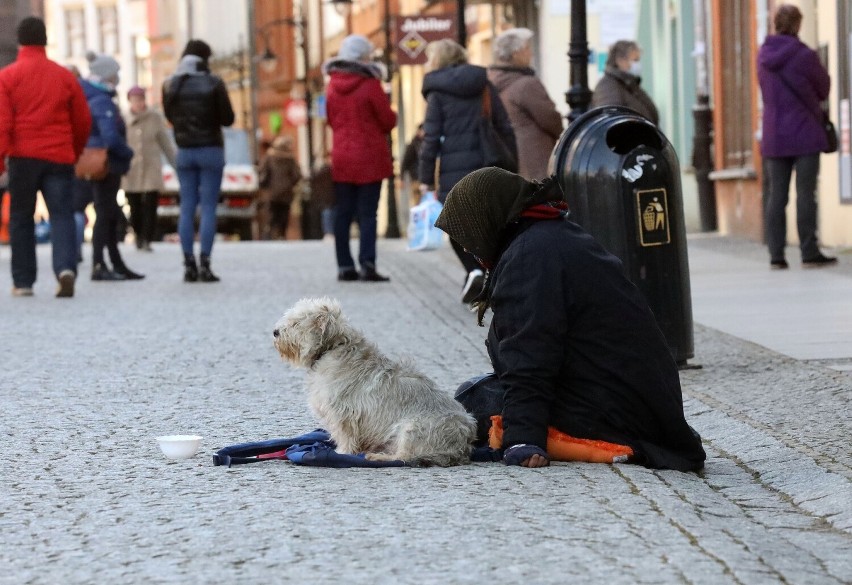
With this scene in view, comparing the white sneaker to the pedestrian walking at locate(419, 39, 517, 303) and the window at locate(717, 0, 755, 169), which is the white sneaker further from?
the window at locate(717, 0, 755, 169)

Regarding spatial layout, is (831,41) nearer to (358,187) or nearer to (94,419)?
(358,187)

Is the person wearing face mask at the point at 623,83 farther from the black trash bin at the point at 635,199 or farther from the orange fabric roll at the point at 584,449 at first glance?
the orange fabric roll at the point at 584,449

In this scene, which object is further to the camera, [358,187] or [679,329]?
[358,187]

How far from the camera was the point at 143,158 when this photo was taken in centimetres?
2247

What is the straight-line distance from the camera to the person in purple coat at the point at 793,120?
50.8 ft

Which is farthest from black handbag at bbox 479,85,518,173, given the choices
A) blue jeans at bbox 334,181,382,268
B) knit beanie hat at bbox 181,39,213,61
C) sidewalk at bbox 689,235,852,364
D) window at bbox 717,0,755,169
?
window at bbox 717,0,755,169

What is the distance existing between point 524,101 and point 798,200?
8.25ft

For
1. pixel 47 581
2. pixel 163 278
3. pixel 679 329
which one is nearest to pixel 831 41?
pixel 163 278

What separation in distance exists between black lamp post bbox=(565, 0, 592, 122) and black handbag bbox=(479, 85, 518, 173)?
83 centimetres

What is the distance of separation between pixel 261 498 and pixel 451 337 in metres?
5.54

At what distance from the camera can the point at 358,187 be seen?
→ 16.7 m

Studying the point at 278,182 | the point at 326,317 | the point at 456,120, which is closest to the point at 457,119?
the point at 456,120

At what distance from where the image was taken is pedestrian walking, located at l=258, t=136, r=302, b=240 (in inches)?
1405

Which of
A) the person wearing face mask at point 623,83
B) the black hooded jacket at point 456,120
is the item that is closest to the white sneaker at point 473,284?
the black hooded jacket at point 456,120
